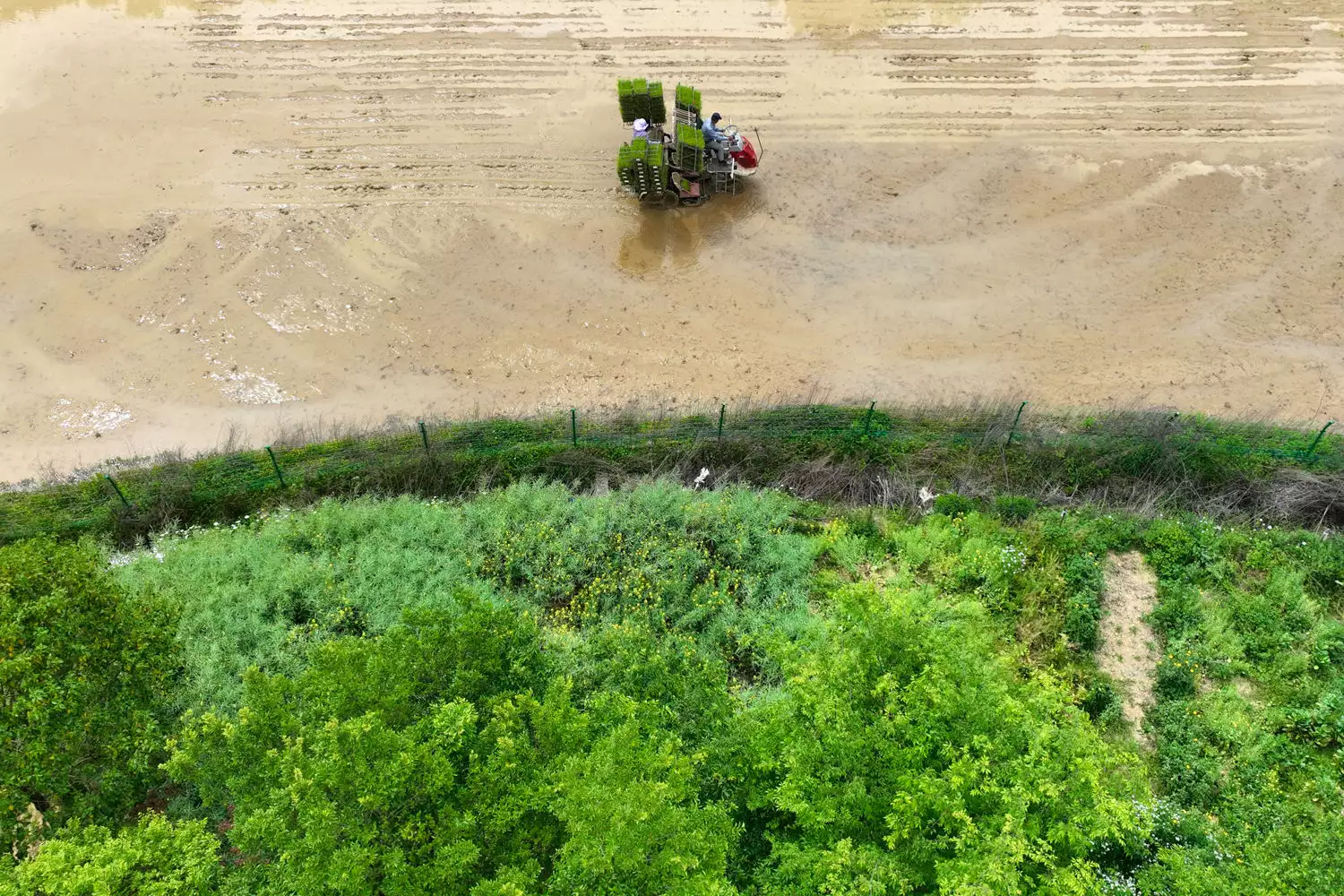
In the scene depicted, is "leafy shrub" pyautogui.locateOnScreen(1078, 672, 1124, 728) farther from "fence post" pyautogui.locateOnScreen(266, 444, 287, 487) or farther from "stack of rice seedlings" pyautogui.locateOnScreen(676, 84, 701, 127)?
"stack of rice seedlings" pyautogui.locateOnScreen(676, 84, 701, 127)

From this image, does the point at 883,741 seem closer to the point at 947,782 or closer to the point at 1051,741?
the point at 947,782

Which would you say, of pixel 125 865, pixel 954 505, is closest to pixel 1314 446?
pixel 954 505

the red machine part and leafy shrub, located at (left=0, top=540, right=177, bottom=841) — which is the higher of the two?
the red machine part

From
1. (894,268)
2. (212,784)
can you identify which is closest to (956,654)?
(212,784)

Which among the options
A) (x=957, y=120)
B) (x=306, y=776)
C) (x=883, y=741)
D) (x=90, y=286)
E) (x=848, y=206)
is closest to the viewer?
(x=306, y=776)

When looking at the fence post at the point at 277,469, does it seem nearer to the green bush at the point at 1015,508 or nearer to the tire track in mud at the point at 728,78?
the tire track in mud at the point at 728,78

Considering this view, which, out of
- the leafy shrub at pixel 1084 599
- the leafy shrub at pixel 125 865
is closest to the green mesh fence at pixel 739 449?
the leafy shrub at pixel 1084 599

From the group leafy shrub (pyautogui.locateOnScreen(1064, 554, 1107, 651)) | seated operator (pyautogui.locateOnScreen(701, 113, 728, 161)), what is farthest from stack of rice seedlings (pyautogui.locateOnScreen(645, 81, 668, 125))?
leafy shrub (pyautogui.locateOnScreen(1064, 554, 1107, 651))
